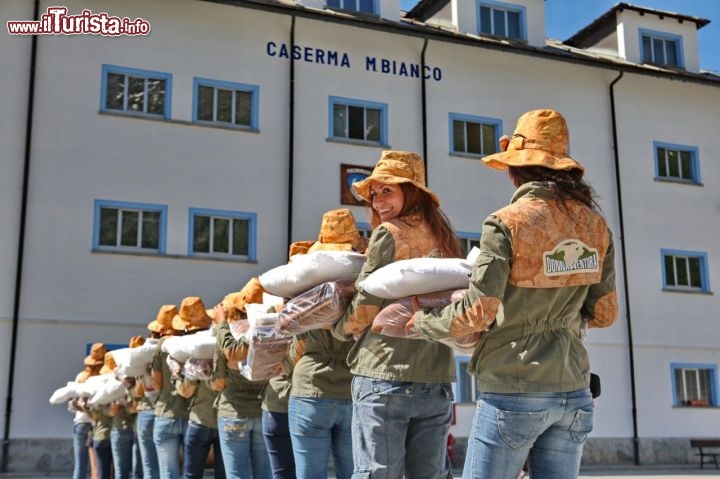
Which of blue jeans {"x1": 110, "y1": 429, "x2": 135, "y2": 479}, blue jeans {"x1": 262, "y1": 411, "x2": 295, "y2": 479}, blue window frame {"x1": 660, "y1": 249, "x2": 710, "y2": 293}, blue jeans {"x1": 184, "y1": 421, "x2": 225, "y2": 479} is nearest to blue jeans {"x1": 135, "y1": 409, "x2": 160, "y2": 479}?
blue jeans {"x1": 110, "y1": 429, "x2": 135, "y2": 479}

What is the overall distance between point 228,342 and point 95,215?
13218mm

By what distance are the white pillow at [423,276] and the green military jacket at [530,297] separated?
0.34m

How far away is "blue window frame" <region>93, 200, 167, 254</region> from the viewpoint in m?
19.1

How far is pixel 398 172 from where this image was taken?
15.3 feet

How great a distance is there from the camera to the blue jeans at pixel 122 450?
35.7ft

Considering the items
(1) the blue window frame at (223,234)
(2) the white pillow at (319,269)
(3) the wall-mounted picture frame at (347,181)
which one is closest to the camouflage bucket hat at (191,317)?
(2) the white pillow at (319,269)

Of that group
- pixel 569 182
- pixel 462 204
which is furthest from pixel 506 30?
pixel 569 182

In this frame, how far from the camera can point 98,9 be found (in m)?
20.0

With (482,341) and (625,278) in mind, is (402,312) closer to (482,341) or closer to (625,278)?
(482,341)

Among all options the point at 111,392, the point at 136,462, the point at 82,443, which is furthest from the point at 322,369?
the point at 82,443

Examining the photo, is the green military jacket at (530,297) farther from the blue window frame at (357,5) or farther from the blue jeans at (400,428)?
the blue window frame at (357,5)

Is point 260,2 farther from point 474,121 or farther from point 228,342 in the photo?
point 228,342

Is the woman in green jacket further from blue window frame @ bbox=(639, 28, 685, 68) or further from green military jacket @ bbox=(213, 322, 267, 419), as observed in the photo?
blue window frame @ bbox=(639, 28, 685, 68)

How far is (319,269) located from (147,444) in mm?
5464
